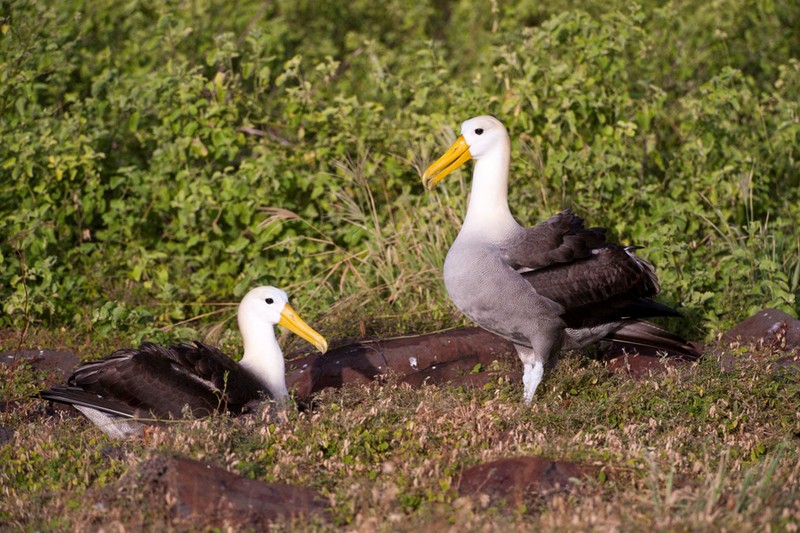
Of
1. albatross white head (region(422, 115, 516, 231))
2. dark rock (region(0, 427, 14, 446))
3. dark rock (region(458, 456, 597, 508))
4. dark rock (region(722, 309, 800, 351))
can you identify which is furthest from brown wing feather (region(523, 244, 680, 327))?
dark rock (region(0, 427, 14, 446))

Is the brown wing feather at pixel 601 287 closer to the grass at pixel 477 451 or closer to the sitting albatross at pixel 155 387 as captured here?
the grass at pixel 477 451

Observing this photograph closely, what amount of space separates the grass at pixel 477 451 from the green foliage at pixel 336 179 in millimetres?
1465

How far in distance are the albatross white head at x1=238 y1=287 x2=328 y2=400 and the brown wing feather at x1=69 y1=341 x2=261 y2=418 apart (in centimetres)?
21

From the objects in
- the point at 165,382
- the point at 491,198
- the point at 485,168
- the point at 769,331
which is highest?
the point at 485,168

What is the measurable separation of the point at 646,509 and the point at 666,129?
19.3ft

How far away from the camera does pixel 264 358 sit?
5.68 metres

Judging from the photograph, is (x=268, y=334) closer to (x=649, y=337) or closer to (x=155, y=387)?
(x=155, y=387)

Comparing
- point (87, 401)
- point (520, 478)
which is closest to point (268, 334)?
point (87, 401)

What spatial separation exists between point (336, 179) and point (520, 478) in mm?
4200

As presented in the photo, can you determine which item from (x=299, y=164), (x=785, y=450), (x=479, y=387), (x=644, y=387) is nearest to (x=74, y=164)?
(x=299, y=164)

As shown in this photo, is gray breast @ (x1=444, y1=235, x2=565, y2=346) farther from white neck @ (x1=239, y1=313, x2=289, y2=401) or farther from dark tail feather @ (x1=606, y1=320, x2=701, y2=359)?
white neck @ (x1=239, y1=313, x2=289, y2=401)

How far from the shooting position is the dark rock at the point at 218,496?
374 cm

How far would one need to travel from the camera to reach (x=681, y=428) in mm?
4883

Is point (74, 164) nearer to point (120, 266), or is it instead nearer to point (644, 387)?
point (120, 266)
